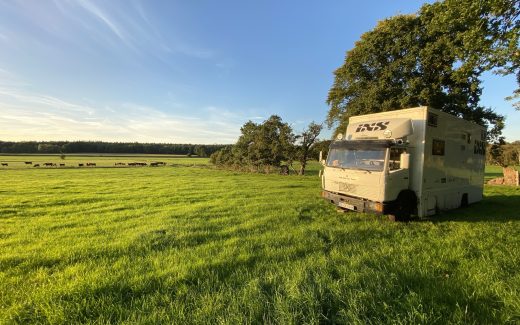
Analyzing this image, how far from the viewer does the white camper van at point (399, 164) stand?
8.39m

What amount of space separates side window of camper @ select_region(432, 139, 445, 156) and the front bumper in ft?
9.46

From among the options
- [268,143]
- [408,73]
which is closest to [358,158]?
[408,73]

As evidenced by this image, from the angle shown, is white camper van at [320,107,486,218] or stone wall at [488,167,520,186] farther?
stone wall at [488,167,520,186]

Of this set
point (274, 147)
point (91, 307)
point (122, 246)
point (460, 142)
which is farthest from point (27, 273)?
point (274, 147)

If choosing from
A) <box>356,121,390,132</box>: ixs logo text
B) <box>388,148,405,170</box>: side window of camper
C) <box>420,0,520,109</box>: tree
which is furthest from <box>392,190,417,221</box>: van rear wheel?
<box>420,0,520,109</box>: tree

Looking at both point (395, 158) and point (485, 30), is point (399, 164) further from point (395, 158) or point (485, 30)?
point (485, 30)

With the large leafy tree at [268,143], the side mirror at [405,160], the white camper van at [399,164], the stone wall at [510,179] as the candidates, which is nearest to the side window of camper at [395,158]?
the white camper van at [399,164]

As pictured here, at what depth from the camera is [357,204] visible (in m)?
8.83

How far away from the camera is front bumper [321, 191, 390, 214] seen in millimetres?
8195

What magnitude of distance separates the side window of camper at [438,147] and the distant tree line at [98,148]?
10686 centimetres

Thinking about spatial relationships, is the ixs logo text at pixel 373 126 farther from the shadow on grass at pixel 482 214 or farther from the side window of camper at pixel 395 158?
the shadow on grass at pixel 482 214

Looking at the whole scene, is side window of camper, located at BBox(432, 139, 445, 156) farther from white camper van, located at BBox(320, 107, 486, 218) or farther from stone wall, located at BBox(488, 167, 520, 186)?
stone wall, located at BBox(488, 167, 520, 186)

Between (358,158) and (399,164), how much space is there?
48.9 inches

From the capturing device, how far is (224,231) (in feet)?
24.4
